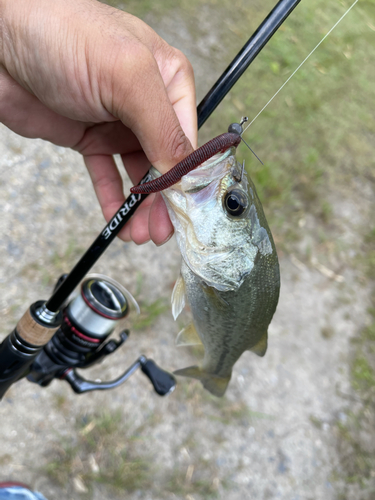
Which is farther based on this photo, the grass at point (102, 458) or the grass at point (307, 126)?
the grass at point (307, 126)

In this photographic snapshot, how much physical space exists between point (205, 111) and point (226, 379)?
51.2 inches

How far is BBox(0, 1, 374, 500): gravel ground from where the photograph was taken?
2.21m

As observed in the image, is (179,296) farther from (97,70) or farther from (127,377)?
(97,70)

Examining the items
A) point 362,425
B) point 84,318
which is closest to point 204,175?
point 84,318

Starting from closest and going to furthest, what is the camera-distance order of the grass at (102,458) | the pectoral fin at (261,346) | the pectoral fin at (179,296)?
the pectoral fin at (179,296) < the pectoral fin at (261,346) < the grass at (102,458)

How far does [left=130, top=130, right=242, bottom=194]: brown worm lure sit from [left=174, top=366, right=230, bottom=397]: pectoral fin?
1.07 meters

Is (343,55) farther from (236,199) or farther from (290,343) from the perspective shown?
(236,199)

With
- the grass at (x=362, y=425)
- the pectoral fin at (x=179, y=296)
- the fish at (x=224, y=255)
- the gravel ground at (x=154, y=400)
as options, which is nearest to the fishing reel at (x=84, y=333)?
the pectoral fin at (x=179, y=296)

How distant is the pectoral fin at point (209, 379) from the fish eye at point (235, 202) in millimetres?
919

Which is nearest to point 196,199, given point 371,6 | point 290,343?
point 290,343

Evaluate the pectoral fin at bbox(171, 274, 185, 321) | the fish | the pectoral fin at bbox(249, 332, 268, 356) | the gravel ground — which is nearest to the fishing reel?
the pectoral fin at bbox(171, 274, 185, 321)

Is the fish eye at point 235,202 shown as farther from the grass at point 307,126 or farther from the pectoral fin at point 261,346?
the grass at point 307,126

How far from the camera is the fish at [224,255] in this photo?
1.30m

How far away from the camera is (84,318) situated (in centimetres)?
161
